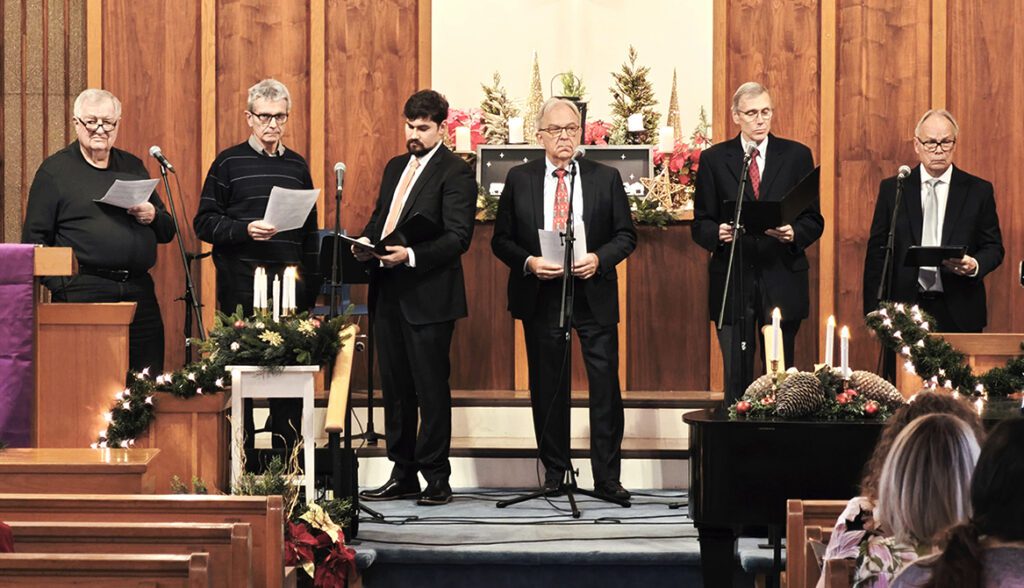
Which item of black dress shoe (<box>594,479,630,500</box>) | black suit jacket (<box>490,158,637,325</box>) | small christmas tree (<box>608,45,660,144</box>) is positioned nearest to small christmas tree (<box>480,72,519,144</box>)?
small christmas tree (<box>608,45,660,144</box>)

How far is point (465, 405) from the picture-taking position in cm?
699

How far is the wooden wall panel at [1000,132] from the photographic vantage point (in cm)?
758

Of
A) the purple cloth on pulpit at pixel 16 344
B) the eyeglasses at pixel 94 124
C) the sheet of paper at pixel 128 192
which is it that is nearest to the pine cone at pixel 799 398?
the purple cloth on pulpit at pixel 16 344

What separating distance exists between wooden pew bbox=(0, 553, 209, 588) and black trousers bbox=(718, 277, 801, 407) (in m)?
3.28

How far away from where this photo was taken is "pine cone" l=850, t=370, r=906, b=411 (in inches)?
183

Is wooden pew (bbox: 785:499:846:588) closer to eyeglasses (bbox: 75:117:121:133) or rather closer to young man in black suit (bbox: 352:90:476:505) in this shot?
young man in black suit (bbox: 352:90:476:505)

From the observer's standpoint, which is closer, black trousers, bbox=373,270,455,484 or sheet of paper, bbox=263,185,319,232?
sheet of paper, bbox=263,185,319,232

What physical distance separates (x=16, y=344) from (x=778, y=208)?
2.93 meters

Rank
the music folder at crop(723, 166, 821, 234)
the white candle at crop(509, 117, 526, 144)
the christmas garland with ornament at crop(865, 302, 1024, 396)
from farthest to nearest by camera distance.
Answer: the white candle at crop(509, 117, 526, 144), the music folder at crop(723, 166, 821, 234), the christmas garland with ornament at crop(865, 302, 1024, 396)

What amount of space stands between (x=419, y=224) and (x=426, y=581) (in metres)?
1.49

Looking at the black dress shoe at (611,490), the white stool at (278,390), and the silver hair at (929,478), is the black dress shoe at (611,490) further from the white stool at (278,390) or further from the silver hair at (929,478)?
the silver hair at (929,478)

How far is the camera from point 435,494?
6.04 m

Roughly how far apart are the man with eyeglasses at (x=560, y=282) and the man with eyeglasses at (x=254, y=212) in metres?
0.88

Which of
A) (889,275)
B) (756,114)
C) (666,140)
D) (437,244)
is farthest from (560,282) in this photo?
(666,140)
